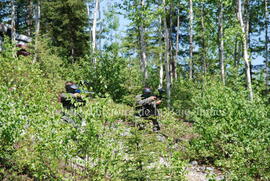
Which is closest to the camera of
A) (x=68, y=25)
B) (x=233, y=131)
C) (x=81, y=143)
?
(x=81, y=143)

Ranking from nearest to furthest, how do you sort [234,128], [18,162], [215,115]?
[18,162], [234,128], [215,115]

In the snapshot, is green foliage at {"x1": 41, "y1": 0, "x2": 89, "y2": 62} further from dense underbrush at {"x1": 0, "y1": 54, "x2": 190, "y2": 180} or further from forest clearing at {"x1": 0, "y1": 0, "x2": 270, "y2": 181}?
dense underbrush at {"x1": 0, "y1": 54, "x2": 190, "y2": 180}

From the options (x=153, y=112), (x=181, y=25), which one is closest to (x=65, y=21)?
(x=181, y=25)

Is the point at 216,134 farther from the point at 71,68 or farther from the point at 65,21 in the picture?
the point at 65,21

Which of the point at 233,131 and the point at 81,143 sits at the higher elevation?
the point at 81,143

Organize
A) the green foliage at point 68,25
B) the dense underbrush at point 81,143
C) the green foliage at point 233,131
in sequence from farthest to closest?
the green foliage at point 68,25, the green foliage at point 233,131, the dense underbrush at point 81,143

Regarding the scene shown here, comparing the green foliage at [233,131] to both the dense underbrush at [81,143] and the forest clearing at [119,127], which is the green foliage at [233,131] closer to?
the forest clearing at [119,127]

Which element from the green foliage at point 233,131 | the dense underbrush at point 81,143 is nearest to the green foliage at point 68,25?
the green foliage at point 233,131

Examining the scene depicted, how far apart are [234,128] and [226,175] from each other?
3.25 metres

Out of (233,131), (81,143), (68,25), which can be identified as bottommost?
(233,131)

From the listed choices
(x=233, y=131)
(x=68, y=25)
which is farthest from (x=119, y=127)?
(x=68, y=25)

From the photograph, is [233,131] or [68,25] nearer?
[233,131]

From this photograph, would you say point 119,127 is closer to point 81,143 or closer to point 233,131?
point 81,143

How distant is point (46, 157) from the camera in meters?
4.93
